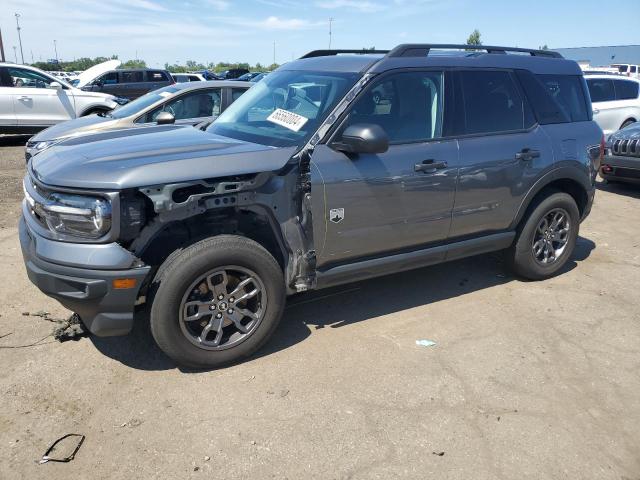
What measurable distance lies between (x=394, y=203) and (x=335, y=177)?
1.80 ft

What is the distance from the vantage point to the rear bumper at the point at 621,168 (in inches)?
318

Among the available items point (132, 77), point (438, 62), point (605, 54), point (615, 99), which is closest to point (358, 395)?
point (438, 62)

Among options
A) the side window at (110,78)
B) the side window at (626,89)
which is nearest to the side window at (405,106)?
the side window at (626,89)

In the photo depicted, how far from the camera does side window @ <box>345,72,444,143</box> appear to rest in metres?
3.64

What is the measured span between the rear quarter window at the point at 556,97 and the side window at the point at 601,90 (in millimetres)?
7435

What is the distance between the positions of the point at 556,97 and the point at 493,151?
1.10 m

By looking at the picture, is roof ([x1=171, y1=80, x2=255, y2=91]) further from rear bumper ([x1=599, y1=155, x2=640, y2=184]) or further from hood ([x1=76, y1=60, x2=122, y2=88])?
hood ([x1=76, y1=60, x2=122, y2=88])

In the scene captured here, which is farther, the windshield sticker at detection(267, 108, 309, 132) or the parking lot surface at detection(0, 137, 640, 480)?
the windshield sticker at detection(267, 108, 309, 132)

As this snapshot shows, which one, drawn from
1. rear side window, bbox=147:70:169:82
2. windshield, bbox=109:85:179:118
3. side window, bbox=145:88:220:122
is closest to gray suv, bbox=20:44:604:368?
side window, bbox=145:88:220:122


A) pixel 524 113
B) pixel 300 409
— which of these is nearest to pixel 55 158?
pixel 300 409

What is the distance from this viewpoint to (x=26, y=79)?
39.0 ft

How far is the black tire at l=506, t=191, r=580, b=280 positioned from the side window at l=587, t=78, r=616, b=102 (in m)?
7.78

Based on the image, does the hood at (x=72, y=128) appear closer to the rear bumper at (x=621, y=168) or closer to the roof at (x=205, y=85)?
the roof at (x=205, y=85)

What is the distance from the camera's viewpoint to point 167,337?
10.2 feet
